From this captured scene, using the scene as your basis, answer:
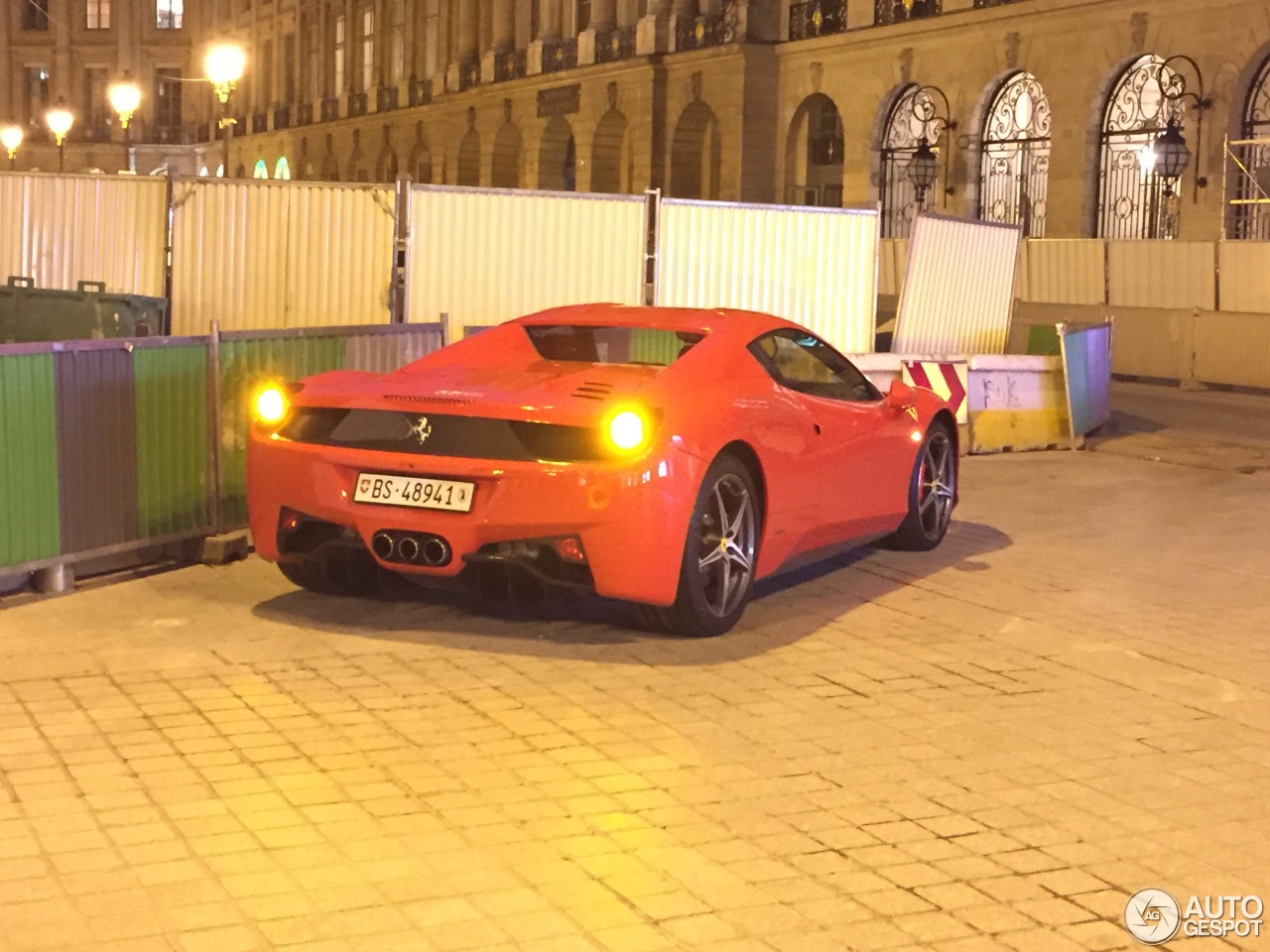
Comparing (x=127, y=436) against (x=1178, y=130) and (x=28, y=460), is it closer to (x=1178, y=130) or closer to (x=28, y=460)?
(x=28, y=460)

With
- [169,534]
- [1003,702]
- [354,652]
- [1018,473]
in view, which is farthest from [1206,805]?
[1018,473]

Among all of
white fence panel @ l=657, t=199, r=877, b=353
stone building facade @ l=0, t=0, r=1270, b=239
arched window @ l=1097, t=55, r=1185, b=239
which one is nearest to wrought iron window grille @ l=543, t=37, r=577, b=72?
stone building facade @ l=0, t=0, r=1270, b=239

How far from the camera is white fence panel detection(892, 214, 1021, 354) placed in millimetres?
16156

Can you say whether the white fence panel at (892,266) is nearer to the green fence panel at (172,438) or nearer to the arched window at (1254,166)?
the arched window at (1254,166)

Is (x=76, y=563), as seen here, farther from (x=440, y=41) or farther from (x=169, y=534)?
(x=440, y=41)

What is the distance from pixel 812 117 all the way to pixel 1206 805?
37.9 metres

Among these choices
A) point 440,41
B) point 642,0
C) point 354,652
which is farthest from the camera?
point 440,41

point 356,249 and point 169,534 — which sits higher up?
point 356,249

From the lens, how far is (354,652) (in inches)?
296

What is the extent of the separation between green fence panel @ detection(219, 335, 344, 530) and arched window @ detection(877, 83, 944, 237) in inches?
1182

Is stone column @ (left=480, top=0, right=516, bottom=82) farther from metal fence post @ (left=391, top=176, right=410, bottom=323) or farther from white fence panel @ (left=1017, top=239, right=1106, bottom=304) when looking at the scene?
metal fence post @ (left=391, top=176, right=410, bottom=323)

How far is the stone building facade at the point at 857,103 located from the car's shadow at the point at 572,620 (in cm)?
1946

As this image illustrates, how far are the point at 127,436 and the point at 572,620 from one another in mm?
2336

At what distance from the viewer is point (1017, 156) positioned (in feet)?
120
